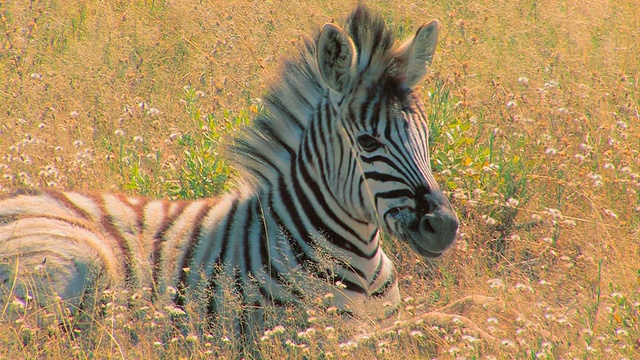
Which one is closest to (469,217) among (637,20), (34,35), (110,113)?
(110,113)

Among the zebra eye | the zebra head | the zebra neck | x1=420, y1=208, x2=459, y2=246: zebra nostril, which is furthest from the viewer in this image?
the zebra neck

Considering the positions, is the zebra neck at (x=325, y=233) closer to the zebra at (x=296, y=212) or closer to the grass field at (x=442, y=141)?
the zebra at (x=296, y=212)

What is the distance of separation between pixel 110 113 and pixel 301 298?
387 centimetres

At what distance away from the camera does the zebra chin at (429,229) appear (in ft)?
12.4

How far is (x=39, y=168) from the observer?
6.11 m

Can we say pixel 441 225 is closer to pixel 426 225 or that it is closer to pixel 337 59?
pixel 426 225

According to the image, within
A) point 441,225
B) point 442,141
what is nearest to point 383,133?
point 441,225

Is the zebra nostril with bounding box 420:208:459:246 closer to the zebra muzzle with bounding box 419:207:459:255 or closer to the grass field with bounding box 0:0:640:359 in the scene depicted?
the zebra muzzle with bounding box 419:207:459:255

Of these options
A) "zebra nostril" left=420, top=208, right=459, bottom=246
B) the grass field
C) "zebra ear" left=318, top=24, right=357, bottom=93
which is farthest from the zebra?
the grass field

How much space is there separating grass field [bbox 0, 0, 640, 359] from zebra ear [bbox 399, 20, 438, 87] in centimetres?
55

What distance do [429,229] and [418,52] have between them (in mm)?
1082

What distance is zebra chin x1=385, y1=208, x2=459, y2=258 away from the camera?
378 cm

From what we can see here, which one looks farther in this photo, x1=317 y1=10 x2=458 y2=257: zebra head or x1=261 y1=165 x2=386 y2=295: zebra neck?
x1=261 y1=165 x2=386 y2=295: zebra neck

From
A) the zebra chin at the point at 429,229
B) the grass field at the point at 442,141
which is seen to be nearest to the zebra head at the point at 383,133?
the zebra chin at the point at 429,229
